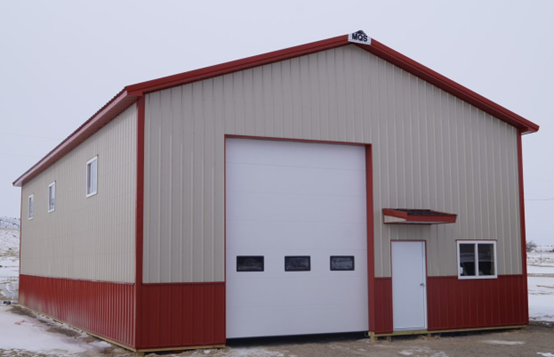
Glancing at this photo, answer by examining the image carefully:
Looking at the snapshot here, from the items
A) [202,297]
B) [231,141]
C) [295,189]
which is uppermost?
[231,141]

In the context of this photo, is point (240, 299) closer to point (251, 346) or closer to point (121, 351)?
point (251, 346)

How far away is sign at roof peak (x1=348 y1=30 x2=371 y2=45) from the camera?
15430 millimetres

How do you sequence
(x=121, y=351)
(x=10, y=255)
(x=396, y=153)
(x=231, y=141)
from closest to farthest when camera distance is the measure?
1. (x=121, y=351)
2. (x=231, y=141)
3. (x=396, y=153)
4. (x=10, y=255)

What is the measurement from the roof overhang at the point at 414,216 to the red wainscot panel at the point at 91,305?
588 cm

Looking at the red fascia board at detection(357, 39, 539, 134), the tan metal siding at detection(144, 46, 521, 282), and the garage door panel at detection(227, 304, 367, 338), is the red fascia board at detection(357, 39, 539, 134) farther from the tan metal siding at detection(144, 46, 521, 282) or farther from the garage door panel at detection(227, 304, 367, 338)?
the garage door panel at detection(227, 304, 367, 338)

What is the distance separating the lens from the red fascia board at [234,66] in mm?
13273

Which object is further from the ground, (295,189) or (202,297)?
(295,189)

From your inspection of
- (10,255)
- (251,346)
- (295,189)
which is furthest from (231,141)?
(10,255)

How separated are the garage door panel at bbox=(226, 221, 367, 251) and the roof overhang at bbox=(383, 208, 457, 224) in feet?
2.18

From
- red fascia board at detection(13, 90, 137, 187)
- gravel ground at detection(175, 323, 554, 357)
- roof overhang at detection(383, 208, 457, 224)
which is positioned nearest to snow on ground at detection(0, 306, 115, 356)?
gravel ground at detection(175, 323, 554, 357)

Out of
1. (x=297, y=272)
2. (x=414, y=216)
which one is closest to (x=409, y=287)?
(x=414, y=216)

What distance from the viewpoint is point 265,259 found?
14562mm

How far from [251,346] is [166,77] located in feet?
18.7

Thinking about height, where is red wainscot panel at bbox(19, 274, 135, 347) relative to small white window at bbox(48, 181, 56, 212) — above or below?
below
